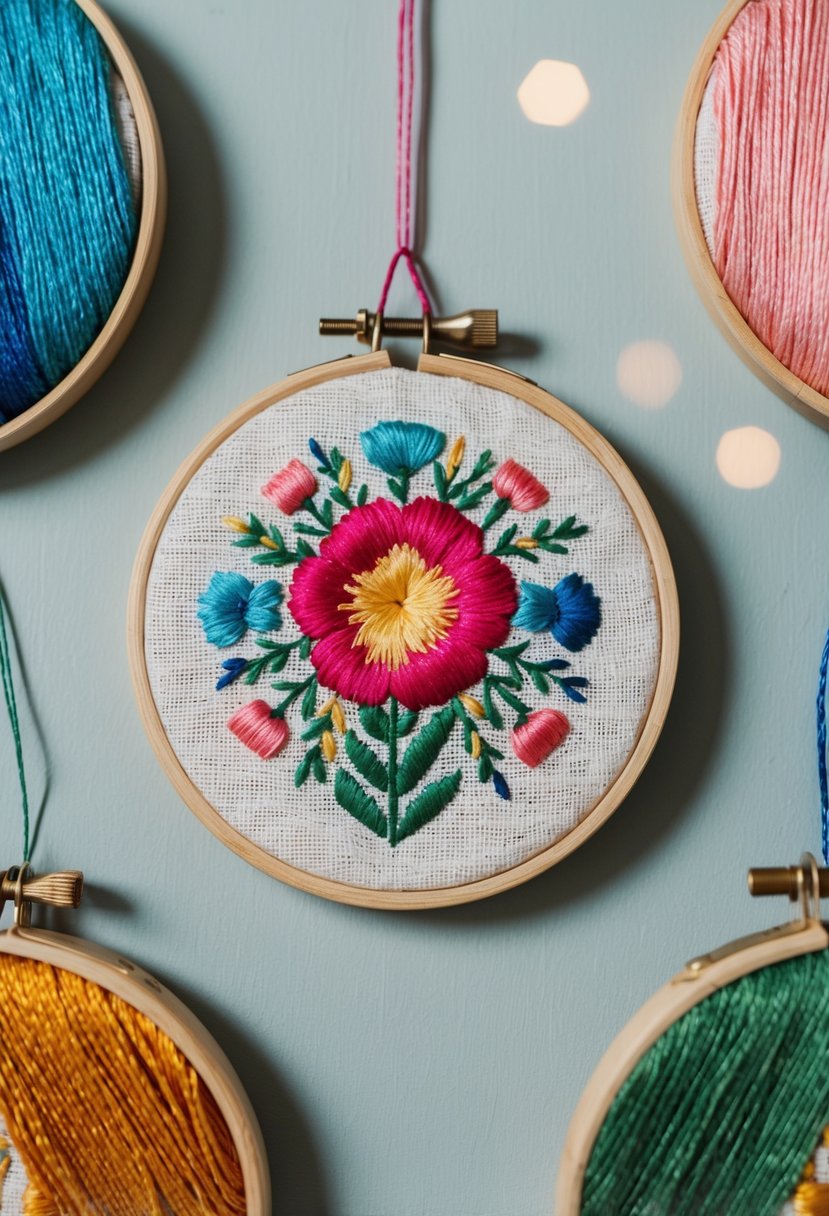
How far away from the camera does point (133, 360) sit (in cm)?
68

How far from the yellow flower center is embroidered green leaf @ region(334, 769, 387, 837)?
0.26 ft

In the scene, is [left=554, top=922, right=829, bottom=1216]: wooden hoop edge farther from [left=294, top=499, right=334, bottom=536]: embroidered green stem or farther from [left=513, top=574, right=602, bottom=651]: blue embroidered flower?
[left=294, top=499, right=334, bottom=536]: embroidered green stem

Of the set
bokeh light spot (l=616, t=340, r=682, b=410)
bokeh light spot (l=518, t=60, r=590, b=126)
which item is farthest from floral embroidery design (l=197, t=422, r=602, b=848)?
bokeh light spot (l=518, t=60, r=590, b=126)

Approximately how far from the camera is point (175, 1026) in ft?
1.97

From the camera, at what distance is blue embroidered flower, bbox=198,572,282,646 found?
0.62 meters

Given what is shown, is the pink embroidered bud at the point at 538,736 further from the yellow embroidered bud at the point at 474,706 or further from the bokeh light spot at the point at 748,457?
the bokeh light spot at the point at 748,457

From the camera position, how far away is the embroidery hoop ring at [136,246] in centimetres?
63

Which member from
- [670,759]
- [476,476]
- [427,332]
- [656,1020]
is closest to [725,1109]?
[656,1020]

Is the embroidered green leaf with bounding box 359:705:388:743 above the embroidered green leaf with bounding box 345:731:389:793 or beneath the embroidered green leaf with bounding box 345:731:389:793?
above

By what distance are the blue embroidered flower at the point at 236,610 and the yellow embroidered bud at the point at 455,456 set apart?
0.14 metres

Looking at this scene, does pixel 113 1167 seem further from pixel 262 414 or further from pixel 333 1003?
pixel 262 414

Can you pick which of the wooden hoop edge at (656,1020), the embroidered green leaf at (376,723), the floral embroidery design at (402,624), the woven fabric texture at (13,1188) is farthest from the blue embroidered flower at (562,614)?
the woven fabric texture at (13,1188)

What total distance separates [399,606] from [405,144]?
0.32 metres

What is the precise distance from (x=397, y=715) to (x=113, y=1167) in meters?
0.33
